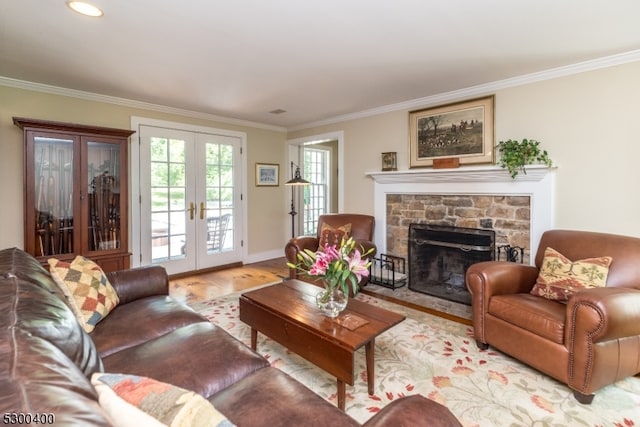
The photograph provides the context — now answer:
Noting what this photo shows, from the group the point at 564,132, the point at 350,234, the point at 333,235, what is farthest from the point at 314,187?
the point at 564,132

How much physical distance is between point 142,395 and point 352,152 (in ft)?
14.3

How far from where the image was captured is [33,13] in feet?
6.68

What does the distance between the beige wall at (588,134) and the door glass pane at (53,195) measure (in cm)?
461

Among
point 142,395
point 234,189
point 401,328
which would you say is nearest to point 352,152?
point 234,189

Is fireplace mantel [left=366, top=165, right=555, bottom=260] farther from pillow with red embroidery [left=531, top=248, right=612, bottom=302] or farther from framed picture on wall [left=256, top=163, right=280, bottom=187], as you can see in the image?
framed picture on wall [left=256, top=163, right=280, bottom=187]

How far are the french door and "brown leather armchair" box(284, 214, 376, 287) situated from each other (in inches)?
59.7

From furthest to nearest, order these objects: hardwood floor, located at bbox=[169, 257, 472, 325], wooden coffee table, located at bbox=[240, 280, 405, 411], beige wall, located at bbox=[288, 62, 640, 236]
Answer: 1. hardwood floor, located at bbox=[169, 257, 472, 325]
2. beige wall, located at bbox=[288, 62, 640, 236]
3. wooden coffee table, located at bbox=[240, 280, 405, 411]

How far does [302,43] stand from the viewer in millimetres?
2477

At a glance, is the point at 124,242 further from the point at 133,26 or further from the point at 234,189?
the point at 133,26

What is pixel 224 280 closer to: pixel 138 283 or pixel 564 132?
pixel 138 283

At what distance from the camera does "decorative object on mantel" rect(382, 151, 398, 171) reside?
4238 millimetres

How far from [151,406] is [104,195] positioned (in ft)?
12.0

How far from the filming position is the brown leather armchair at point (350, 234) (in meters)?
3.83

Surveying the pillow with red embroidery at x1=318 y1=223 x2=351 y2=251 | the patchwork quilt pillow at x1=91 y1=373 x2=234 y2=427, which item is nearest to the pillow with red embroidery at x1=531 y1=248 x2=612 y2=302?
the pillow with red embroidery at x1=318 y1=223 x2=351 y2=251
